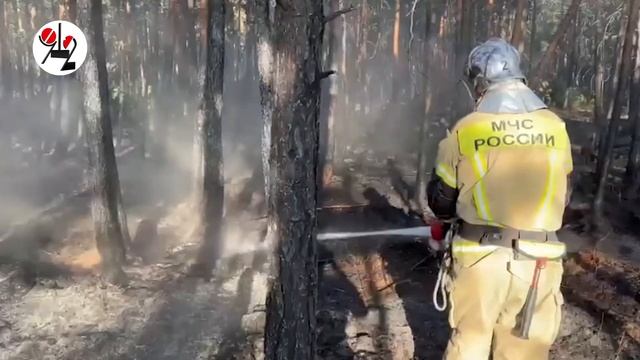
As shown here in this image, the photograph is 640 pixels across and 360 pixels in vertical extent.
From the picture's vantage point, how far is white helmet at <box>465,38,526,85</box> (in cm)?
357

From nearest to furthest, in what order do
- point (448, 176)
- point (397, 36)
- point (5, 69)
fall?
1. point (448, 176)
2. point (5, 69)
3. point (397, 36)

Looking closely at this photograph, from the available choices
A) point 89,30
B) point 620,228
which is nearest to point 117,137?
point 89,30

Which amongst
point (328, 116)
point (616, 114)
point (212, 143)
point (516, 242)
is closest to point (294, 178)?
point (516, 242)

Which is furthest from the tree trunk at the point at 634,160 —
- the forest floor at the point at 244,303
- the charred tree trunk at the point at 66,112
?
the charred tree trunk at the point at 66,112

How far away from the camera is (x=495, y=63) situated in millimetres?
3574

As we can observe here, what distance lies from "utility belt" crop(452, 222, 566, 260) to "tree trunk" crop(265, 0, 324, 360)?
941 mm

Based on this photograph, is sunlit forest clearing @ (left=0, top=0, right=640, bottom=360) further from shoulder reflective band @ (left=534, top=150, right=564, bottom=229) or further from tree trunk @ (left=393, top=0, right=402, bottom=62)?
tree trunk @ (left=393, top=0, right=402, bottom=62)

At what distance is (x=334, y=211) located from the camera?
443 inches

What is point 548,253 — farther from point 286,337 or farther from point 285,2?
point 285,2

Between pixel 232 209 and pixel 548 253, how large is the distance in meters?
9.15

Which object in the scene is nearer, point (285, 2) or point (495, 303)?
point (285, 2)

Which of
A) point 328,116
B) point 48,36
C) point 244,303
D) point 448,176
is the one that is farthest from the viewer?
point 328,116

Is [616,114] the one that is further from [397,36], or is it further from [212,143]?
[397,36]

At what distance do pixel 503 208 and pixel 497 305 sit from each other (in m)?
0.58
